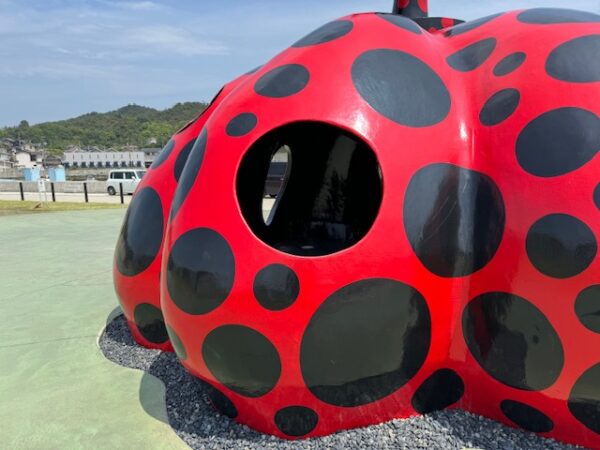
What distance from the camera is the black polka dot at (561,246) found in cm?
274

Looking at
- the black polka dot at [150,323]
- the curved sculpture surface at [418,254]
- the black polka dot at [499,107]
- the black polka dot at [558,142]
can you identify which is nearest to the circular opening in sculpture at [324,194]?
the black polka dot at [150,323]

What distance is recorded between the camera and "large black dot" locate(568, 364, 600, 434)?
9.26ft

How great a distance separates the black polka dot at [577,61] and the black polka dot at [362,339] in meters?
1.58

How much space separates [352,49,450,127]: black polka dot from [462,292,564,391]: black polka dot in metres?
1.18

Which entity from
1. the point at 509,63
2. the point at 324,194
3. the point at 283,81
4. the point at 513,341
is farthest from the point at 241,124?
the point at 513,341

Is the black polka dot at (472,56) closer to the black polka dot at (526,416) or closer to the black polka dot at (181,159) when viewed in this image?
the black polka dot at (526,416)

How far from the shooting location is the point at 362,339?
2.94 meters

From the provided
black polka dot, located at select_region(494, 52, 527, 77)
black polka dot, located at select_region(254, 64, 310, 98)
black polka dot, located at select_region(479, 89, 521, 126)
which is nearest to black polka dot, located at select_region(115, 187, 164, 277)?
black polka dot, located at select_region(254, 64, 310, 98)

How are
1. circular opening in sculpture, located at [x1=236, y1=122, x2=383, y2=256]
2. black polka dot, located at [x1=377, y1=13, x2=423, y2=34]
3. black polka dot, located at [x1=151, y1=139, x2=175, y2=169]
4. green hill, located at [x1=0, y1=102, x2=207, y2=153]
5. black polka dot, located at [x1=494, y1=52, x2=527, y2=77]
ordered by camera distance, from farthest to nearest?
green hill, located at [x1=0, y1=102, x2=207, y2=153]
circular opening in sculpture, located at [x1=236, y1=122, x2=383, y2=256]
black polka dot, located at [x1=151, y1=139, x2=175, y2=169]
black polka dot, located at [x1=377, y1=13, x2=423, y2=34]
black polka dot, located at [x1=494, y1=52, x2=527, y2=77]

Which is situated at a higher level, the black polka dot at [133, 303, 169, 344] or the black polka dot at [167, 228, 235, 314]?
the black polka dot at [167, 228, 235, 314]

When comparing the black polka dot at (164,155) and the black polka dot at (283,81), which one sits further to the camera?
the black polka dot at (164,155)

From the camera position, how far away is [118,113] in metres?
193

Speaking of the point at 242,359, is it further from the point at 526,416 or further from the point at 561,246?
the point at 561,246

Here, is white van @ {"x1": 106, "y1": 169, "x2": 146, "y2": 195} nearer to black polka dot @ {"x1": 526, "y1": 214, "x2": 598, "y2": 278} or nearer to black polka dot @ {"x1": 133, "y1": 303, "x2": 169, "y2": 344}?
black polka dot @ {"x1": 133, "y1": 303, "x2": 169, "y2": 344}
